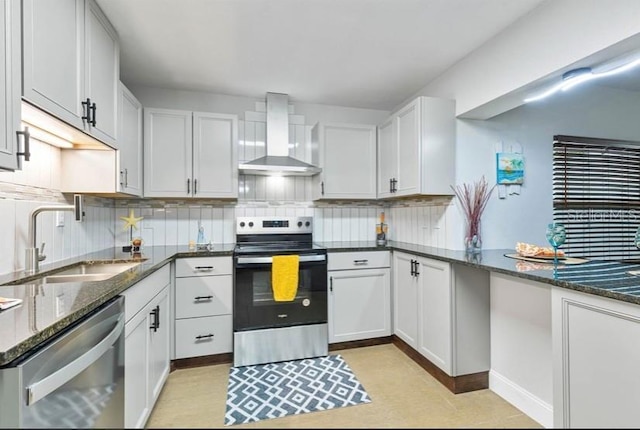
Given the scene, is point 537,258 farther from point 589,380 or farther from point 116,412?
point 116,412

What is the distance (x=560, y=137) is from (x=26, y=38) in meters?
3.41

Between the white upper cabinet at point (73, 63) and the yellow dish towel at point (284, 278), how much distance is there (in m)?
1.36

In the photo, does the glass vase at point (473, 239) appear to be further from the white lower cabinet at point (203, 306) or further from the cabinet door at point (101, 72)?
the cabinet door at point (101, 72)

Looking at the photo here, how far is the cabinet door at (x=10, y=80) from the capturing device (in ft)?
3.63

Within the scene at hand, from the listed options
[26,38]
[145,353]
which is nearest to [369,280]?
[145,353]

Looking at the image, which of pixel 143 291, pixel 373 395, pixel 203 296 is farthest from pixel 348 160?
pixel 373 395

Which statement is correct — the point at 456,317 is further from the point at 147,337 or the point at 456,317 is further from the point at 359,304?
the point at 147,337

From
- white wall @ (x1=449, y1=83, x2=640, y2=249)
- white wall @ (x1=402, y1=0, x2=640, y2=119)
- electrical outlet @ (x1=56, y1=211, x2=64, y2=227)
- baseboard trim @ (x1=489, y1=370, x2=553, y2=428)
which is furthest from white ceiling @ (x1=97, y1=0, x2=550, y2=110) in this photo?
baseboard trim @ (x1=489, y1=370, x2=553, y2=428)

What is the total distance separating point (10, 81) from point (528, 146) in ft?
10.2

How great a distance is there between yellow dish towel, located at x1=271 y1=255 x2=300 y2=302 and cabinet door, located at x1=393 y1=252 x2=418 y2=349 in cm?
90

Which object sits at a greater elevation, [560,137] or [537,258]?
[560,137]

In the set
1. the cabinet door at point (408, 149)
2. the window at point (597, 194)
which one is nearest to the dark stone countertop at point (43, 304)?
the cabinet door at point (408, 149)

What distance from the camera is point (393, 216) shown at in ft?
11.7

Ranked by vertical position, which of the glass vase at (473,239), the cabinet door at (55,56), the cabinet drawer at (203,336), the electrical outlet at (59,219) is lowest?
the cabinet drawer at (203,336)
